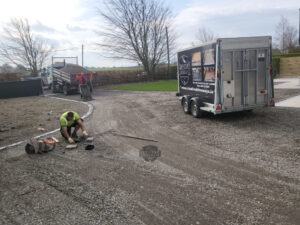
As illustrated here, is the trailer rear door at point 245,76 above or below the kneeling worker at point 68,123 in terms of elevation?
above

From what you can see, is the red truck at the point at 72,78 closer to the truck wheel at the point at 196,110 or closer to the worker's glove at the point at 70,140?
the truck wheel at the point at 196,110

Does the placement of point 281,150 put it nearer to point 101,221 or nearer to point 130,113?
point 101,221


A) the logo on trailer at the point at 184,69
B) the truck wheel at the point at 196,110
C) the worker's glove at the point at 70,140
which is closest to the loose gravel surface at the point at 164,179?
the worker's glove at the point at 70,140

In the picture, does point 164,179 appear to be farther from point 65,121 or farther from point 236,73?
point 236,73

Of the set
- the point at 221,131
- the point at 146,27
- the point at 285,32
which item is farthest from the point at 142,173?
the point at 285,32

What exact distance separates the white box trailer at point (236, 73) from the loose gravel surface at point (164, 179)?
1155 millimetres

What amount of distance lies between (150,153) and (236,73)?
181 inches

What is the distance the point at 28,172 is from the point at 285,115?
343 inches

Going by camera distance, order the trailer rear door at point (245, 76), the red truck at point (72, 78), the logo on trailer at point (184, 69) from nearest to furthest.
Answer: the trailer rear door at point (245, 76) → the logo on trailer at point (184, 69) → the red truck at point (72, 78)

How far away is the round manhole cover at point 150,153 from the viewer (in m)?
5.68

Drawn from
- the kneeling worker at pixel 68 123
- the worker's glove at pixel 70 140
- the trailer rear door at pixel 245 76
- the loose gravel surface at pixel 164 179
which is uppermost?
the trailer rear door at pixel 245 76

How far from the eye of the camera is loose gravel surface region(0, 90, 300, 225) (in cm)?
346

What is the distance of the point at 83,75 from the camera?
2050 centimetres

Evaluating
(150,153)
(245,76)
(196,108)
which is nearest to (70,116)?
(150,153)
